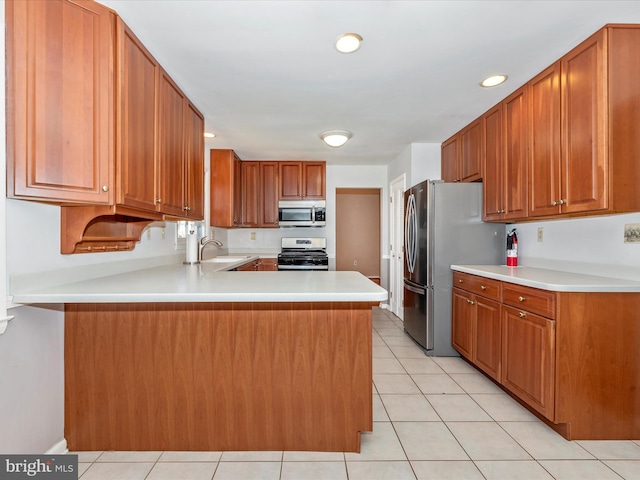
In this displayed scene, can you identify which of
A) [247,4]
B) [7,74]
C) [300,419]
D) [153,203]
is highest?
[247,4]

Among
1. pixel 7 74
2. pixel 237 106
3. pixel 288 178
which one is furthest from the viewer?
pixel 288 178

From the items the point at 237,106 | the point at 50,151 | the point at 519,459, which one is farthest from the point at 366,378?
the point at 237,106

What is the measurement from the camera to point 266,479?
158cm

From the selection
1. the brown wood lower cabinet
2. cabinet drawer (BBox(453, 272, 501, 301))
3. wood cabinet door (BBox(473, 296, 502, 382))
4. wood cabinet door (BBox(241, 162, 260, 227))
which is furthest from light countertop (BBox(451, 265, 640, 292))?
wood cabinet door (BBox(241, 162, 260, 227))

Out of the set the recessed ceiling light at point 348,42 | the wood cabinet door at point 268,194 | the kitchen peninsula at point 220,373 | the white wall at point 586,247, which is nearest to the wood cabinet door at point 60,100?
the kitchen peninsula at point 220,373

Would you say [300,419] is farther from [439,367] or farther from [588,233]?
[588,233]

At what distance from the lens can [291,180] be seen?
4.92m

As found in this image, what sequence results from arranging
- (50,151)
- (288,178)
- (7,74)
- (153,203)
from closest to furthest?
1. (7,74)
2. (50,151)
3. (153,203)
4. (288,178)

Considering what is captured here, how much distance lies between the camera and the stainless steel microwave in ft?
15.9

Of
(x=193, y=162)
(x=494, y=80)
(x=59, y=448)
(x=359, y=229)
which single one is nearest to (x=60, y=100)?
(x=193, y=162)

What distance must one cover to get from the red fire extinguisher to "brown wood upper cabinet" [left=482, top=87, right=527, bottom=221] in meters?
0.28

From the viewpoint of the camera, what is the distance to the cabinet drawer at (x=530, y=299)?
1924mm

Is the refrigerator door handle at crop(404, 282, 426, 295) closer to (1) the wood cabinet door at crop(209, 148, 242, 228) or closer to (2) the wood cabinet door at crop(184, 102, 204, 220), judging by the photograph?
(2) the wood cabinet door at crop(184, 102, 204, 220)

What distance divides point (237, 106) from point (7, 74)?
1.74 metres
